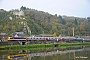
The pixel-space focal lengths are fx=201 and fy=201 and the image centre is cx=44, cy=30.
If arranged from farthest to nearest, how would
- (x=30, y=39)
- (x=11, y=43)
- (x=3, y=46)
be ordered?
(x=30, y=39) < (x=11, y=43) < (x=3, y=46)

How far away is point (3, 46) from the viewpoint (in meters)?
28.6

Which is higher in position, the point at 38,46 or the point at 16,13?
the point at 16,13

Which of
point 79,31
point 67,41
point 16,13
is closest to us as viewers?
point 67,41

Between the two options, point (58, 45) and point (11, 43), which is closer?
point (11, 43)

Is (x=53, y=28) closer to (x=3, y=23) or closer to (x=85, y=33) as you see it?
(x=85, y=33)

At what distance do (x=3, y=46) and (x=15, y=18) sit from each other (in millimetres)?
31614

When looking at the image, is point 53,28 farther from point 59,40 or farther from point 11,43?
point 11,43

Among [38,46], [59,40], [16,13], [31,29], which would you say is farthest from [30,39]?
[16,13]

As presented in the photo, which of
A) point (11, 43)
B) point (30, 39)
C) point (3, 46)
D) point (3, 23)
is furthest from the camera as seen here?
point (3, 23)

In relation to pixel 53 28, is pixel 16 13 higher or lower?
higher

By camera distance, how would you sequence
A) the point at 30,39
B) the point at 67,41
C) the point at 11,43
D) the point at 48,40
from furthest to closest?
the point at 67,41, the point at 48,40, the point at 30,39, the point at 11,43

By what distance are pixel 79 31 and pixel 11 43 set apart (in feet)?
137

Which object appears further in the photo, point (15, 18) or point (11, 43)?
point (15, 18)

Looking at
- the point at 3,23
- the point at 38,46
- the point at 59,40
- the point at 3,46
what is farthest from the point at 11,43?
the point at 3,23
